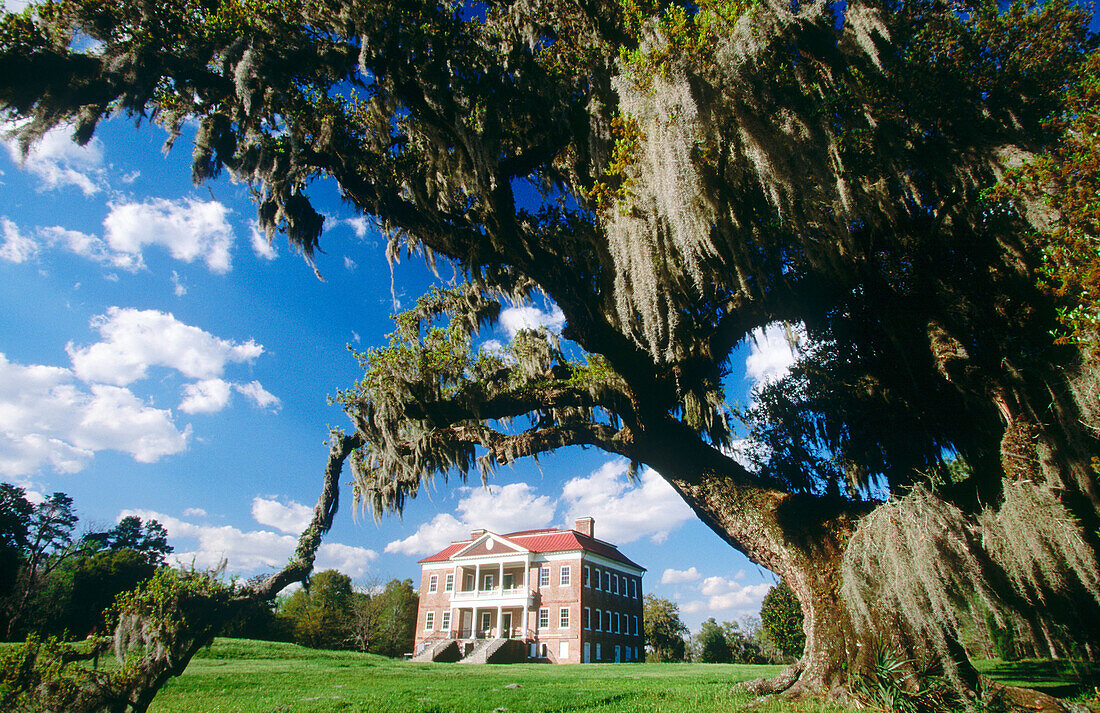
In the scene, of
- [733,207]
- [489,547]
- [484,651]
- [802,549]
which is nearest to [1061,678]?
[802,549]

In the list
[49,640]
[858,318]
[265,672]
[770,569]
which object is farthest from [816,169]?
[265,672]

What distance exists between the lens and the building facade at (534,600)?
30.3m

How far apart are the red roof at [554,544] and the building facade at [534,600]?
81mm

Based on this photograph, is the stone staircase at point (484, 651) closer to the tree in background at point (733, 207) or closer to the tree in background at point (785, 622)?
the tree in background at point (785, 622)

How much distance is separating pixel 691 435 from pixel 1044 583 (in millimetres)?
4250

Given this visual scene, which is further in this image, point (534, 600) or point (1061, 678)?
point (534, 600)

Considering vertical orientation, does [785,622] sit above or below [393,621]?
above

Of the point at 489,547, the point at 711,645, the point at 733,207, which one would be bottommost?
the point at 711,645

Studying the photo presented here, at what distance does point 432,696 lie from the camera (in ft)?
25.8

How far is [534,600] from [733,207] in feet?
103

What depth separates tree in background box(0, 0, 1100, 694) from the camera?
17.5 ft

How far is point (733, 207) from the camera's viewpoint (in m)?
6.27

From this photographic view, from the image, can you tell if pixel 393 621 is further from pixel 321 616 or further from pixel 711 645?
pixel 711 645

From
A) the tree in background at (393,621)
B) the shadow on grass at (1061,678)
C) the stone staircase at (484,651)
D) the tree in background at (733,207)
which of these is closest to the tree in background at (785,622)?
the shadow on grass at (1061,678)
